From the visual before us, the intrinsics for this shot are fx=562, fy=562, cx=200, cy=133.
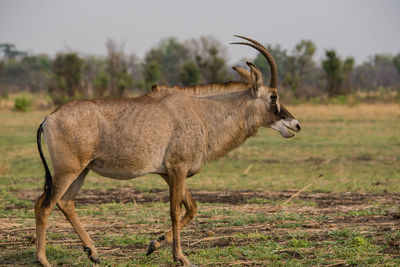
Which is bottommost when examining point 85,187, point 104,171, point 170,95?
point 85,187

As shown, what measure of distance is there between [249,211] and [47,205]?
3.98 meters

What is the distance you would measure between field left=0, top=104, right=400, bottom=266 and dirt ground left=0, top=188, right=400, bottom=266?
0.01 meters

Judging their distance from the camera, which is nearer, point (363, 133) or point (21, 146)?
point (21, 146)

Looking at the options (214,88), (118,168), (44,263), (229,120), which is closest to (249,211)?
(229,120)

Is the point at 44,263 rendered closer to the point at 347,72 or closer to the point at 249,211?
the point at 249,211

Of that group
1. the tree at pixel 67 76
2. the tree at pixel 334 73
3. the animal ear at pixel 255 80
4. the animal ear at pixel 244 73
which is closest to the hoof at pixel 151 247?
the animal ear at pixel 255 80

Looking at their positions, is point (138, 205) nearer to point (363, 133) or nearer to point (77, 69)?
point (363, 133)

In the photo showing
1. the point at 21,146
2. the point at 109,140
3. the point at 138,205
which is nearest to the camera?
the point at 109,140

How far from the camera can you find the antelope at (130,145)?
19.6ft

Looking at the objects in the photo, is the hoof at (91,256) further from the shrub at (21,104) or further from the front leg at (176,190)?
the shrub at (21,104)

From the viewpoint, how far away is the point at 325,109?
3138 centimetres

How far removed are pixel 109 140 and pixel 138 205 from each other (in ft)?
12.7

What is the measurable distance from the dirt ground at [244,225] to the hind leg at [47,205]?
1.30 feet

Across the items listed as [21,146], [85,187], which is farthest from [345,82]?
[85,187]
